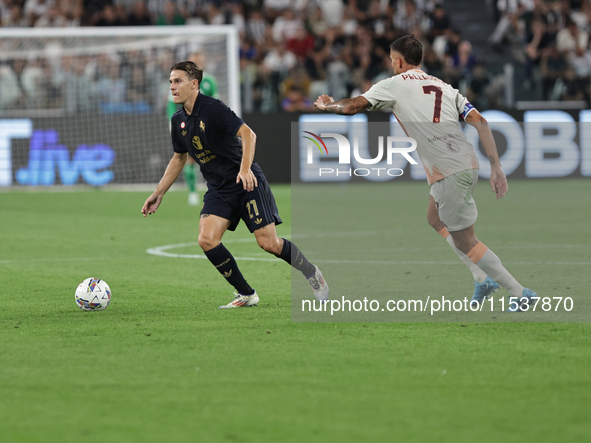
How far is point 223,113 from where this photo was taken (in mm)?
6719

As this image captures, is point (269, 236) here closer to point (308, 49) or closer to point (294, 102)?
point (294, 102)

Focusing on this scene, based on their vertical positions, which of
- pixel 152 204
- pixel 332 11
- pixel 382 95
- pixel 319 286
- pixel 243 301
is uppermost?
pixel 332 11

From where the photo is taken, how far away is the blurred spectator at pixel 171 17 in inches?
862

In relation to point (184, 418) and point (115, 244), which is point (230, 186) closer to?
point (184, 418)

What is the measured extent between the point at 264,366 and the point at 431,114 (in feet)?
7.27

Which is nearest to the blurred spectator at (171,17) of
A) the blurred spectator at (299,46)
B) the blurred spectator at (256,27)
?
the blurred spectator at (256,27)

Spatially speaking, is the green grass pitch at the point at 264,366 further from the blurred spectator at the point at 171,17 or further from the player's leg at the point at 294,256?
the blurred spectator at the point at 171,17

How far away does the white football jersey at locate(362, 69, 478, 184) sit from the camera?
624cm

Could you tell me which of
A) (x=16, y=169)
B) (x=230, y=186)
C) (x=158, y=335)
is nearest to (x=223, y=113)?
(x=230, y=186)

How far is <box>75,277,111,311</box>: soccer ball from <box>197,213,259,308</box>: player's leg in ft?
2.58

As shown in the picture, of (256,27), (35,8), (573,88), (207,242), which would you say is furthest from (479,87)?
(207,242)

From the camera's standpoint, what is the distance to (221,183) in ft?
22.5

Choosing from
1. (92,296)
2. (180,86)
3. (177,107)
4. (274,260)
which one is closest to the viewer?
(180,86)

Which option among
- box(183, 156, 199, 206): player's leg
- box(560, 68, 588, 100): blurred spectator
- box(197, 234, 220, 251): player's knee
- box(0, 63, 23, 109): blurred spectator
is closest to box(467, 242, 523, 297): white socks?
box(197, 234, 220, 251): player's knee
